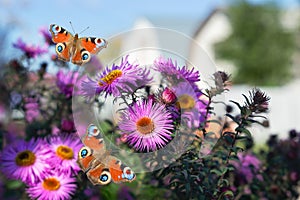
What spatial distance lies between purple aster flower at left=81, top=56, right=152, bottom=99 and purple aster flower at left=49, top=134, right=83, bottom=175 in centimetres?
33

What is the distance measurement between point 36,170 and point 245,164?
0.87m

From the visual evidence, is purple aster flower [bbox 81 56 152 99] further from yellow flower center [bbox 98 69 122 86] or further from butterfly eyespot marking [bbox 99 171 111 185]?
butterfly eyespot marking [bbox 99 171 111 185]

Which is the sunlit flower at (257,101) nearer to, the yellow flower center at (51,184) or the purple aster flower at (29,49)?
the yellow flower center at (51,184)

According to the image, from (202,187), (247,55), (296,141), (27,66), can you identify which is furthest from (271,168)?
(247,55)

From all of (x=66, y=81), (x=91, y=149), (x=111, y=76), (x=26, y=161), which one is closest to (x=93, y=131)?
(x=91, y=149)

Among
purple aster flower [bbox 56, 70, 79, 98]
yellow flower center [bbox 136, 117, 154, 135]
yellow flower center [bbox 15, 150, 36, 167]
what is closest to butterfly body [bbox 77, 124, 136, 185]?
yellow flower center [bbox 136, 117, 154, 135]

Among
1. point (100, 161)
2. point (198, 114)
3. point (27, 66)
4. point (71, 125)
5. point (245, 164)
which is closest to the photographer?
point (100, 161)

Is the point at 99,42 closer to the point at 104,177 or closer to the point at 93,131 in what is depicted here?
the point at 93,131

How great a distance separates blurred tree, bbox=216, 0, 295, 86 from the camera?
21.6 meters

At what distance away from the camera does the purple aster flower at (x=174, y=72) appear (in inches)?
55.4

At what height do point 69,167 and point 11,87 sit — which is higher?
point 11,87

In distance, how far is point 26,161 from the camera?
5.68ft

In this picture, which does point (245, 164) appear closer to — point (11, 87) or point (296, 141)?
point (296, 141)

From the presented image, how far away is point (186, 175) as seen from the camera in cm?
138
